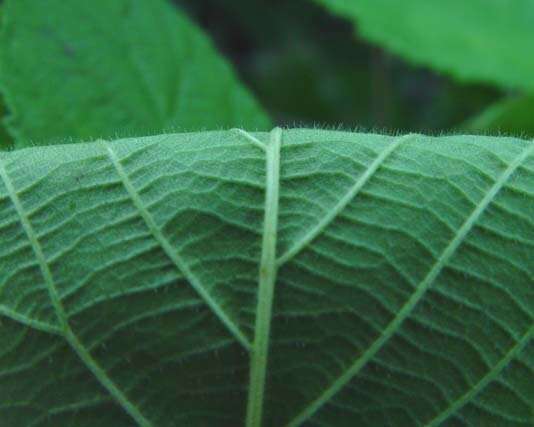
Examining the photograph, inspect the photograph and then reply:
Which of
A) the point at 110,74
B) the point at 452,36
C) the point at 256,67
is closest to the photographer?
the point at 110,74

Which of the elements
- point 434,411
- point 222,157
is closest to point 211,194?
point 222,157

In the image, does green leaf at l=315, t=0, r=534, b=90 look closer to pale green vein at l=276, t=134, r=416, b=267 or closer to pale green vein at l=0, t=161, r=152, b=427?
pale green vein at l=276, t=134, r=416, b=267

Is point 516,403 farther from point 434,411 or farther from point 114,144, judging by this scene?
point 114,144

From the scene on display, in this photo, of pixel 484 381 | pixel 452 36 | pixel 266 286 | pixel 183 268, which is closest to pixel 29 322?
pixel 183 268

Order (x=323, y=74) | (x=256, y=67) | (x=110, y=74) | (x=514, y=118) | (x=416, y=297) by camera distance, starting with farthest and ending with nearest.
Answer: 1. (x=256, y=67)
2. (x=323, y=74)
3. (x=514, y=118)
4. (x=110, y=74)
5. (x=416, y=297)

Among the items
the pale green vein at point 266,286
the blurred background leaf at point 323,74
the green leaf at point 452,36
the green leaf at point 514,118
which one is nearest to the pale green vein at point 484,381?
the pale green vein at point 266,286

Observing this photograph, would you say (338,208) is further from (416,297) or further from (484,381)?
(484,381)

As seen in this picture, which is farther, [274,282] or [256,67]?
[256,67]
